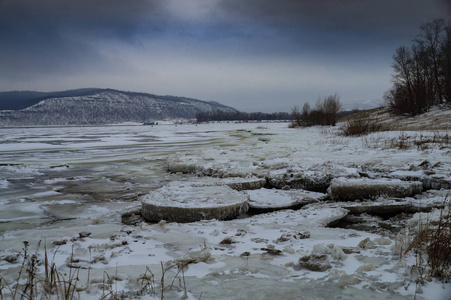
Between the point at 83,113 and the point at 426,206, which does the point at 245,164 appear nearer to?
the point at 426,206

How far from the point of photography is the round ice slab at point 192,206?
174 inches

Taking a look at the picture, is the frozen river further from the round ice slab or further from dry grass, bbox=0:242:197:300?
dry grass, bbox=0:242:197:300

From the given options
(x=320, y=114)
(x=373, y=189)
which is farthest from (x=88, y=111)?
(x=373, y=189)

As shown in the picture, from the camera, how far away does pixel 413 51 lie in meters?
35.8

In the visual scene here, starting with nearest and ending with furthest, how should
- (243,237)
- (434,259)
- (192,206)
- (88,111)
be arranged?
1. (434,259)
2. (243,237)
3. (192,206)
4. (88,111)

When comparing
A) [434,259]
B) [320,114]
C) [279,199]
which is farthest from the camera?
[320,114]

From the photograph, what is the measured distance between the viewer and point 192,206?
446cm

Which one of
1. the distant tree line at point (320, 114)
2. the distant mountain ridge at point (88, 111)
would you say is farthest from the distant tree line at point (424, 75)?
the distant mountain ridge at point (88, 111)

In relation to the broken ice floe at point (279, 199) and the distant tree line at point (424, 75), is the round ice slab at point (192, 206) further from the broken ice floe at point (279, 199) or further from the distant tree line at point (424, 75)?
the distant tree line at point (424, 75)

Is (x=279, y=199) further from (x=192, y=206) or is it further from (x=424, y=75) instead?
(x=424, y=75)

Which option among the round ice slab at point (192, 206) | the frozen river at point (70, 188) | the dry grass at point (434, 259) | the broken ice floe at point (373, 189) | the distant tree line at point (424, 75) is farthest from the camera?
the distant tree line at point (424, 75)

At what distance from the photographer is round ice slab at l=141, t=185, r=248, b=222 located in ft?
14.5

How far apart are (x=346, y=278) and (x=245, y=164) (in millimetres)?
6007

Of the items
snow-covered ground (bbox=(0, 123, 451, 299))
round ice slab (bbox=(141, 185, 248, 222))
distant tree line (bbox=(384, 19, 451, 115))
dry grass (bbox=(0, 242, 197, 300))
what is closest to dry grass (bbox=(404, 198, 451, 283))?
snow-covered ground (bbox=(0, 123, 451, 299))
